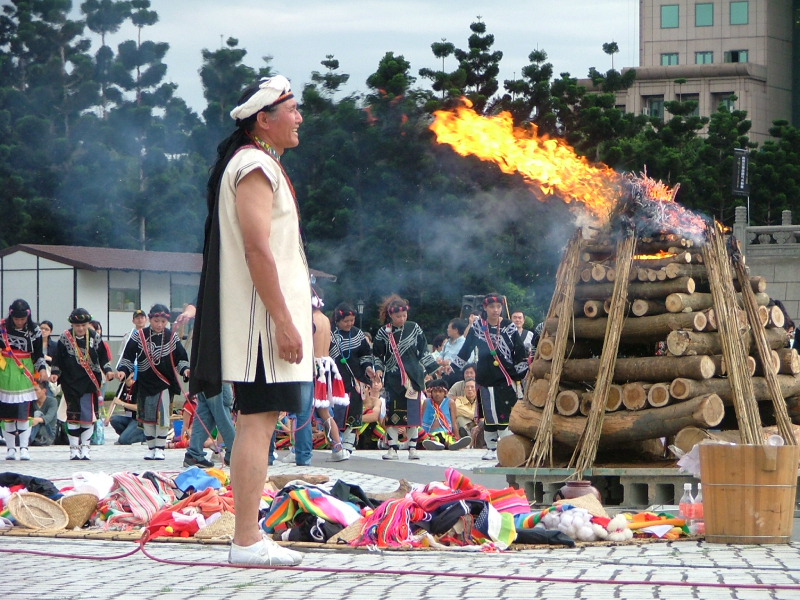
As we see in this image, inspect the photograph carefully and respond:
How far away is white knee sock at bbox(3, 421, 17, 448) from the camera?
1502 centimetres

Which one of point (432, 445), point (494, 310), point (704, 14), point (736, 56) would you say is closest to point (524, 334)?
point (494, 310)

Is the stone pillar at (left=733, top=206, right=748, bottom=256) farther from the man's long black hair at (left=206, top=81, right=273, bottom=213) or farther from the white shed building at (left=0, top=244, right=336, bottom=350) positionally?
the man's long black hair at (left=206, top=81, right=273, bottom=213)

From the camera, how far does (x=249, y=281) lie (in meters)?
5.39

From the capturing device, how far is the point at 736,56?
79.5 metres

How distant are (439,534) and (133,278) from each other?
129 feet

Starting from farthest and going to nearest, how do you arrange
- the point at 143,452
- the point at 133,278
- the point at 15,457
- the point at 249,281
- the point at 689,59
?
1. the point at 689,59
2. the point at 133,278
3. the point at 143,452
4. the point at 15,457
5. the point at 249,281

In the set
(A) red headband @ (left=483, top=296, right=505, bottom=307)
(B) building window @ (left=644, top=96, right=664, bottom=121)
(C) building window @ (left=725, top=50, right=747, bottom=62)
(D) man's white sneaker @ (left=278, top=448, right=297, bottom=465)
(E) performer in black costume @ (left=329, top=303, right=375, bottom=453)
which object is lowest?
(D) man's white sneaker @ (left=278, top=448, right=297, bottom=465)

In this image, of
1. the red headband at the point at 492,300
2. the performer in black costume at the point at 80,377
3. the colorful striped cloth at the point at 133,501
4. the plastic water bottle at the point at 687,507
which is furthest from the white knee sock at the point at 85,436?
the plastic water bottle at the point at 687,507

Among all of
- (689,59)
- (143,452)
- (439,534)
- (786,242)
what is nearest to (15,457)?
(143,452)

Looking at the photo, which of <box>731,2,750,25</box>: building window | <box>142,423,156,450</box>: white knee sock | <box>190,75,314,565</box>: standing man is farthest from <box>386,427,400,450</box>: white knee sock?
<box>731,2,750,25</box>: building window

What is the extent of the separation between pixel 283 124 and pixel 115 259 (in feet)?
130

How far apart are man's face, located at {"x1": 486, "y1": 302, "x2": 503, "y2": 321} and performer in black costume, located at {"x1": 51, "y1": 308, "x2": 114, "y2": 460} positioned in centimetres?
458

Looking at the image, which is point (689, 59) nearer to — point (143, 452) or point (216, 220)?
point (143, 452)

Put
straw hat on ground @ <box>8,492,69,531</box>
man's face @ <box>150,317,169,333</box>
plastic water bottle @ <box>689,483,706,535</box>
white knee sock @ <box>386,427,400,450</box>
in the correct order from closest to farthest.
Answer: plastic water bottle @ <box>689,483,706,535</box> → straw hat on ground @ <box>8,492,69,531</box> → man's face @ <box>150,317,169,333</box> → white knee sock @ <box>386,427,400,450</box>
